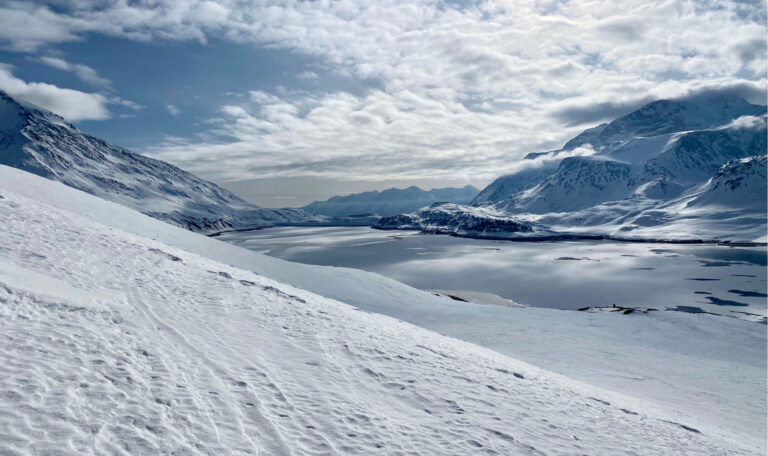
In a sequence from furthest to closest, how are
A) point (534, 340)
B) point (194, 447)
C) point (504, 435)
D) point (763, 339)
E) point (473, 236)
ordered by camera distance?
point (473, 236), point (763, 339), point (534, 340), point (504, 435), point (194, 447)

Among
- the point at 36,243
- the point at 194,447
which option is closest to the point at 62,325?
the point at 194,447

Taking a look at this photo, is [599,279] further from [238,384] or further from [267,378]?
[238,384]

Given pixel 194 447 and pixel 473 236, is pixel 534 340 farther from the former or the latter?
pixel 473 236

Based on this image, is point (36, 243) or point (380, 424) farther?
point (36, 243)

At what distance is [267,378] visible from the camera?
7.49 metres

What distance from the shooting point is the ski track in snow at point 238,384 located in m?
5.23

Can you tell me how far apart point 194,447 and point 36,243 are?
40.5ft

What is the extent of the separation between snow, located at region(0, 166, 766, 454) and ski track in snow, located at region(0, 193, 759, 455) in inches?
1.4

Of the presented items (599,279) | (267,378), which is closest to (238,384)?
(267,378)

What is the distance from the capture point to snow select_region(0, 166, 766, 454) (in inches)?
215

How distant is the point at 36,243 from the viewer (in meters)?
12.7

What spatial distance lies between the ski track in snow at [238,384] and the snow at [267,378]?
36 millimetres

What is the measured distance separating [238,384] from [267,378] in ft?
2.16

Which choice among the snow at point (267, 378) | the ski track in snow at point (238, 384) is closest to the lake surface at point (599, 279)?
the snow at point (267, 378)
